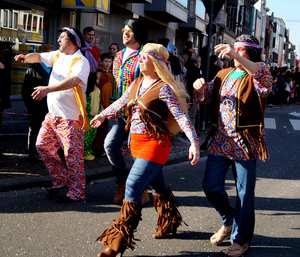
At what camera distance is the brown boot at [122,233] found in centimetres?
338

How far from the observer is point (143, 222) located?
4.50 meters

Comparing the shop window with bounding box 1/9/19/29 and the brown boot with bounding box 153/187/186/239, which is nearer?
the brown boot with bounding box 153/187/186/239

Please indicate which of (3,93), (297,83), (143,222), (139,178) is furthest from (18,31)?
(297,83)

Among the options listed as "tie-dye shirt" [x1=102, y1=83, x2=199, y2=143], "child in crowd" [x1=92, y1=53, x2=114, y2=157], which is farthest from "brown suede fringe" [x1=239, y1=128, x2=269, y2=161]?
"child in crowd" [x1=92, y1=53, x2=114, y2=157]

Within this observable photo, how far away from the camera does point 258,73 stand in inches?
134

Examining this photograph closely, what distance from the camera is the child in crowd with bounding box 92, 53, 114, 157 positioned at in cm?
729

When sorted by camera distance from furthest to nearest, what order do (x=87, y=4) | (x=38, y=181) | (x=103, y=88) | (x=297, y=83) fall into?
1. (x=297, y=83)
2. (x=87, y=4)
3. (x=103, y=88)
4. (x=38, y=181)

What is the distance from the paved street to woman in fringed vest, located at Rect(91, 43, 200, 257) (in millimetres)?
352

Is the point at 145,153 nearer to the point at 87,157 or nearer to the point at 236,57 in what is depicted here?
the point at 236,57

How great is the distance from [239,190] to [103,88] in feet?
13.5

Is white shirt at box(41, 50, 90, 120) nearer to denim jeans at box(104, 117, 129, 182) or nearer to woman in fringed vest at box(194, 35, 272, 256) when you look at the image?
denim jeans at box(104, 117, 129, 182)

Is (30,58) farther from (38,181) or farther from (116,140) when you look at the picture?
(38,181)

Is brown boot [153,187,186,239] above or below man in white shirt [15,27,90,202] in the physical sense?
below

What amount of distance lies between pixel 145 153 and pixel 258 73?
1108mm
